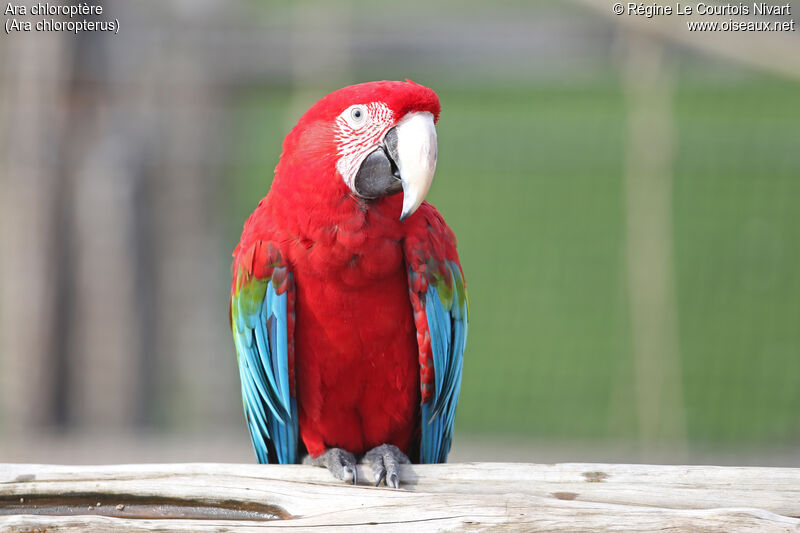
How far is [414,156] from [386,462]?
0.71 m

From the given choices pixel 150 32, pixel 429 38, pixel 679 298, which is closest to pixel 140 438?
pixel 150 32

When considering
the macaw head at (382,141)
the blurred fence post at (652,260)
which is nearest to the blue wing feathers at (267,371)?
the macaw head at (382,141)

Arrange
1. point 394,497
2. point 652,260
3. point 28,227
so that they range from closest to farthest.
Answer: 1. point 394,497
2. point 28,227
3. point 652,260

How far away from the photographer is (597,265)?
197 inches

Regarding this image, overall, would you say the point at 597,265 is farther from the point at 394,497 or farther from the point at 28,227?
the point at 394,497

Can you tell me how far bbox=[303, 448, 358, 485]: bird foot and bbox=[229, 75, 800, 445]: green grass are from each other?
2.77 meters

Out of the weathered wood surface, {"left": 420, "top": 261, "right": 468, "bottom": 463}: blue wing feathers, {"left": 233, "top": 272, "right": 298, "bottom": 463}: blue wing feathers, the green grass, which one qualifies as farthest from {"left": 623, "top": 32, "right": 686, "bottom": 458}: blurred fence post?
{"left": 233, "top": 272, "right": 298, "bottom": 463}: blue wing feathers

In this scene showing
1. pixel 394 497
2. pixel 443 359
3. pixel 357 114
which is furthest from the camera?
pixel 443 359

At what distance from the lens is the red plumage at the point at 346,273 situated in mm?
1696

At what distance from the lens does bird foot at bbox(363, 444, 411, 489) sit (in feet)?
5.60

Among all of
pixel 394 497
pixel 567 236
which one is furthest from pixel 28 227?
pixel 567 236

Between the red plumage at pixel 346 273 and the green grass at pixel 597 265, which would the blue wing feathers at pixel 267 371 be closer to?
the red plumage at pixel 346 273

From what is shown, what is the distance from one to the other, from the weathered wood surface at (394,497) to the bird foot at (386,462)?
0.11 feet

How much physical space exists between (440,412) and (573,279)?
3.30 metres
